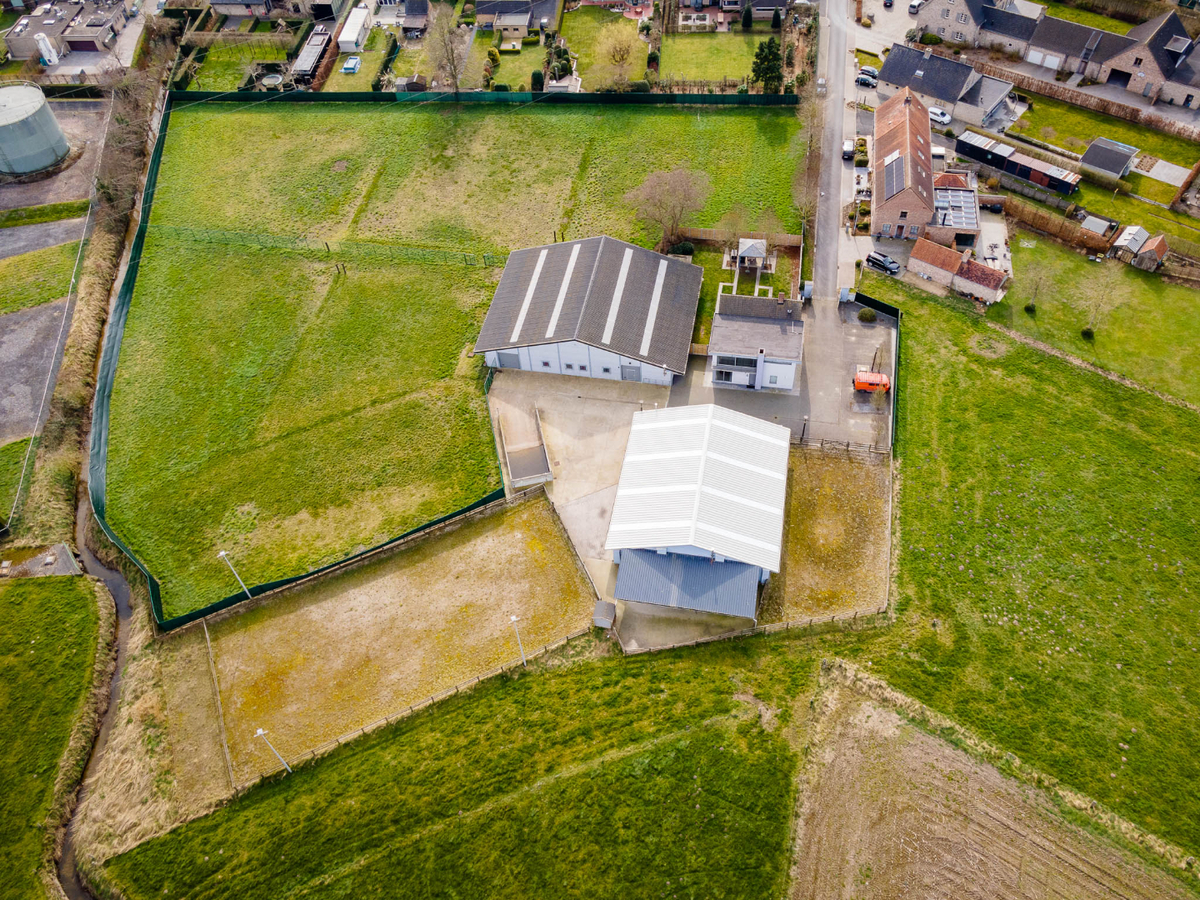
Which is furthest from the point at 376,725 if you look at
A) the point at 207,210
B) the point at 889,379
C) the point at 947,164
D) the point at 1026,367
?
the point at 947,164

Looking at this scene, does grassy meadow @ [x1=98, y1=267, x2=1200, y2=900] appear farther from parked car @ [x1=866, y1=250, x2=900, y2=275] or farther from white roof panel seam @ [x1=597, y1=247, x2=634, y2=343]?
white roof panel seam @ [x1=597, y1=247, x2=634, y2=343]

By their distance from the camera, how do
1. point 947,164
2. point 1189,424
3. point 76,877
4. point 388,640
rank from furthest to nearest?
point 947,164 < point 1189,424 < point 388,640 < point 76,877

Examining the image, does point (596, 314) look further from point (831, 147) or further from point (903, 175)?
point (831, 147)

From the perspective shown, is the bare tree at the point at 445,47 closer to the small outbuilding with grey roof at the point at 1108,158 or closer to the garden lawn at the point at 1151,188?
the small outbuilding with grey roof at the point at 1108,158

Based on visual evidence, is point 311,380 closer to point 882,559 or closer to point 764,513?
point 764,513

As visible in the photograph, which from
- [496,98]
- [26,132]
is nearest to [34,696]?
[26,132]

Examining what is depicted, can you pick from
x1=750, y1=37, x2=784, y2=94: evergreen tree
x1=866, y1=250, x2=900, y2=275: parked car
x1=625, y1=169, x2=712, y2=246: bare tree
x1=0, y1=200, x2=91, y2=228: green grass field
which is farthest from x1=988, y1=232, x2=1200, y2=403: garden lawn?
x1=0, y1=200, x2=91, y2=228: green grass field
